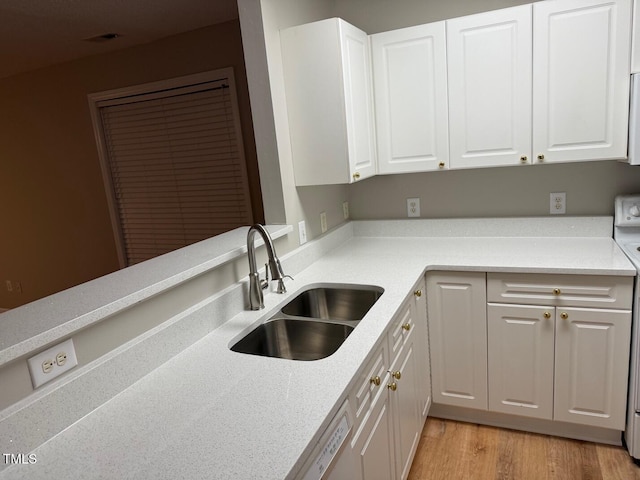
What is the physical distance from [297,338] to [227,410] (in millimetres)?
638

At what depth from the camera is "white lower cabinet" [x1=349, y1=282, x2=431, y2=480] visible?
143 cm

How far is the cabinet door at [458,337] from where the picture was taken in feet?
7.36

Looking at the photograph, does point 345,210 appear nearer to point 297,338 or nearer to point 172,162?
point 297,338

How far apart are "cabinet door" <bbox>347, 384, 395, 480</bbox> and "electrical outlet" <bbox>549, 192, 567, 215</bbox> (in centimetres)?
152

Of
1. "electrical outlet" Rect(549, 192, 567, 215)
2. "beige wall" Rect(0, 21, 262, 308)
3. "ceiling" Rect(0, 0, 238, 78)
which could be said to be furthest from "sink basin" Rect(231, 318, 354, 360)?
"ceiling" Rect(0, 0, 238, 78)

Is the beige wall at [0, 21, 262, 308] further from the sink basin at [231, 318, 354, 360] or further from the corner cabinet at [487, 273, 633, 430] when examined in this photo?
the corner cabinet at [487, 273, 633, 430]

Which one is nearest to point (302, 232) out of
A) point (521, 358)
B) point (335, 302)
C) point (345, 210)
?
point (335, 302)

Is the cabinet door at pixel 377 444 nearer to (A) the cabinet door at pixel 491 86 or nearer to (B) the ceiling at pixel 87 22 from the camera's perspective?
(A) the cabinet door at pixel 491 86

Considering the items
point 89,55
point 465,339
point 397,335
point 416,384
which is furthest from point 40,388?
point 89,55

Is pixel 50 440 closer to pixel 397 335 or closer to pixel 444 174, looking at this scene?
pixel 397 335

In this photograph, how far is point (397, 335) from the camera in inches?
71.8

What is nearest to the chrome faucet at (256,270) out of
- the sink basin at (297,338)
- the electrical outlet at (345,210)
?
the sink basin at (297,338)

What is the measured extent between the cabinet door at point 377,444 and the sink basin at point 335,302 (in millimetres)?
427

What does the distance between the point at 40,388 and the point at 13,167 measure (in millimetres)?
4430
